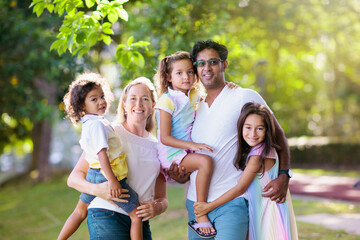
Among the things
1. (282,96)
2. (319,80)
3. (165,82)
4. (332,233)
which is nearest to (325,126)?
(319,80)

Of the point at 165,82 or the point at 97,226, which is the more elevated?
the point at 165,82

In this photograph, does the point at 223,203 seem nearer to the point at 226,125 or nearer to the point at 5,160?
the point at 226,125

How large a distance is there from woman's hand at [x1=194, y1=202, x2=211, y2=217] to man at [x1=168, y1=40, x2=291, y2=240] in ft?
0.21

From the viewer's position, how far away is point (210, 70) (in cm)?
352

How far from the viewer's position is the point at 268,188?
334 centimetres

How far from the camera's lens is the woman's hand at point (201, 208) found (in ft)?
11.2

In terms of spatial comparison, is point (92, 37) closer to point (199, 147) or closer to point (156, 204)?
point (199, 147)

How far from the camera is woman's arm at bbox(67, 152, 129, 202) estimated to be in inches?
130

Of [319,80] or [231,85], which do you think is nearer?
[231,85]

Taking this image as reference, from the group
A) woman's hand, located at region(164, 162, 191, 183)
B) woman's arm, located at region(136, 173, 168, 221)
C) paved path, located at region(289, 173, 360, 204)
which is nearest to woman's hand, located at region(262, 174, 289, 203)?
woman's hand, located at region(164, 162, 191, 183)

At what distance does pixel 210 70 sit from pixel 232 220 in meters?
1.17

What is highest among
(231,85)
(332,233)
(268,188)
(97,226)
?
(231,85)

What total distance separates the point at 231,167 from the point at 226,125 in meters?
0.33

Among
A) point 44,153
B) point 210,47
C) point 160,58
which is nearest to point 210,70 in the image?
point 210,47
